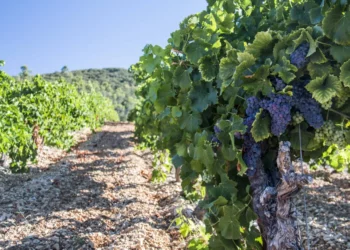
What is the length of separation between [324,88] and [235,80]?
513mm

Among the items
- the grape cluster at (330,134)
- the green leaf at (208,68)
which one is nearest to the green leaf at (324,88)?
the grape cluster at (330,134)

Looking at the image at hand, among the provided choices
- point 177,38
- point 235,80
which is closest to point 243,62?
point 235,80

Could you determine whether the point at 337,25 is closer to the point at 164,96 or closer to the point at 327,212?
the point at 164,96

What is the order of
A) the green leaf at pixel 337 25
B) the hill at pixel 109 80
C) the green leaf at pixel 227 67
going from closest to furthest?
1. the green leaf at pixel 337 25
2. the green leaf at pixel 227 67
3. the hill at pixel 109 80

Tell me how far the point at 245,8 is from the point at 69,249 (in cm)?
390

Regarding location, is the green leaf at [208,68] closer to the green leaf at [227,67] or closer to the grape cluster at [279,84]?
the green leaf at [227,67]

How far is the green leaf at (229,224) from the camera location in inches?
99.0

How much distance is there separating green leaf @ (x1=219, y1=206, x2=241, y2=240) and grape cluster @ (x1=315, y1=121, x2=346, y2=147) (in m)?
0.71

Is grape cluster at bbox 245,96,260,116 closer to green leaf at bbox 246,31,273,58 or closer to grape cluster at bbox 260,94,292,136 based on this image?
grape cluster at bbox 260,94,292,136

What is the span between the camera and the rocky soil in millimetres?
5484

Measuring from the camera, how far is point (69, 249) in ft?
17.3

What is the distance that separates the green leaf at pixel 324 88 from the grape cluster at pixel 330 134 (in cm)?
26

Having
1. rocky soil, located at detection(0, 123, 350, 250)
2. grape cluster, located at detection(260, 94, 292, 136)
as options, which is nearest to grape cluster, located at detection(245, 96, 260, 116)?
grape cluster, located at detection(260, 94, 292, 136)

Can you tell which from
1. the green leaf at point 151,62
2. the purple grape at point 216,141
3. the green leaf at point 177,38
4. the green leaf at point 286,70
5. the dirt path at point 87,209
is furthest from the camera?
the dirt path at point 87,209
